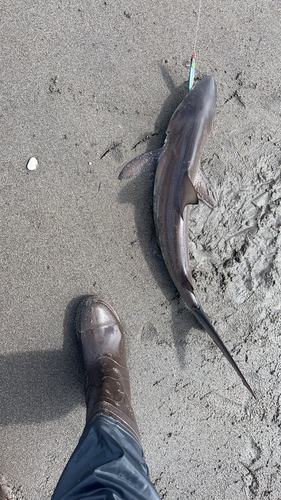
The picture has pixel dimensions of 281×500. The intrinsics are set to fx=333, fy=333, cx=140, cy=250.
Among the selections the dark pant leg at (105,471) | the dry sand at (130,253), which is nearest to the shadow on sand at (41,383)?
the dry sand at (130,253)

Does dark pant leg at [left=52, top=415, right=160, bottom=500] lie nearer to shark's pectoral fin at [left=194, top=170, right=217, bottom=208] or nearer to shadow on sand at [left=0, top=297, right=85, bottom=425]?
shadow on sand at [left=0, top=297, right=85, bottom=425]

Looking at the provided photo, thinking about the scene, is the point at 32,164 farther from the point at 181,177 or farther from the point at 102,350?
the point at 102,350

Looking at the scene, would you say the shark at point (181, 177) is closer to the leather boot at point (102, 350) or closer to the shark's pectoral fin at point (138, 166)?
the shark's pectoral fin at point (138, 166)

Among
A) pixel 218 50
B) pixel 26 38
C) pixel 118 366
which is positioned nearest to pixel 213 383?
pixel 118 366

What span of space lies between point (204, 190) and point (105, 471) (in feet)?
7.22

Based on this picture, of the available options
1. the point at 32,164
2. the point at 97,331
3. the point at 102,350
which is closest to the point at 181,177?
the point at 32,164

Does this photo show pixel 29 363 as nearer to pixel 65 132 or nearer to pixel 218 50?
pixel 65 132

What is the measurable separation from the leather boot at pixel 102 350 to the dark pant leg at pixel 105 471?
0.41 metres

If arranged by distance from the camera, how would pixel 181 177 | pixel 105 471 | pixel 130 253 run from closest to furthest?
pixel 105 471 < pixel 181 177 < pixel 130 253

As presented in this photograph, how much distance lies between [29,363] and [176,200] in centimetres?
178

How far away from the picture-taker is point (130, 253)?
288cm

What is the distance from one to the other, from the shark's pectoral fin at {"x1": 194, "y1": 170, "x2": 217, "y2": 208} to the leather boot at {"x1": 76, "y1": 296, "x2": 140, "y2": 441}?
1.27 meters

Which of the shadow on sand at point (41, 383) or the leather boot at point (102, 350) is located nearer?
the leather boot at point (102, 350)

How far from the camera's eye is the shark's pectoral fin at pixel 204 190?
292 cm
